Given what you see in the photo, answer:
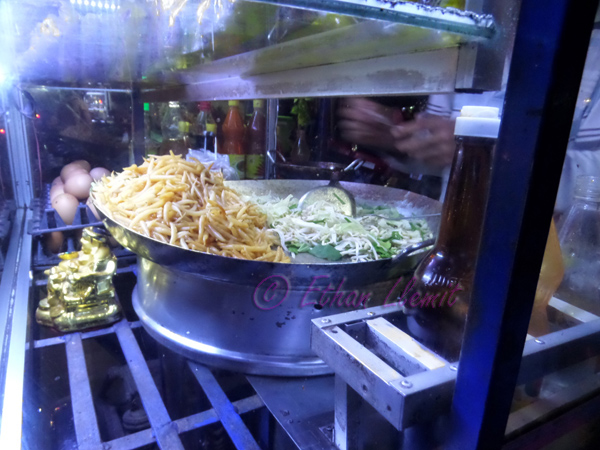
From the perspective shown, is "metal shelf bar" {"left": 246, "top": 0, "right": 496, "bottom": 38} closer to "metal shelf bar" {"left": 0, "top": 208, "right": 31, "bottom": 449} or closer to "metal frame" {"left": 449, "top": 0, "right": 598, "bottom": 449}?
"metal frame" {"left": 449, "top": 0, "right": 598, "bottom": 449}

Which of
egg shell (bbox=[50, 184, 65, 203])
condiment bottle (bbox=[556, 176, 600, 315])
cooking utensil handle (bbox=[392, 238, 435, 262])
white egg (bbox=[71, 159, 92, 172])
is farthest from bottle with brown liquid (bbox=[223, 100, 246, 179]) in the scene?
condiment bottle (bbox=[556, 176, 600, 315])

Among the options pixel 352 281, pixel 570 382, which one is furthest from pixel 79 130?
pixel 570 382

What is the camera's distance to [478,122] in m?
0.46

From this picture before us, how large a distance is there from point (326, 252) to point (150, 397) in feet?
1.96

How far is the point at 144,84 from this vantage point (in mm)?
2061

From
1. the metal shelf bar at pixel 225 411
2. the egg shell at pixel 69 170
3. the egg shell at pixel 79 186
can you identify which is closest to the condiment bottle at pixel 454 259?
the metal shelf bar at pixel 225 411

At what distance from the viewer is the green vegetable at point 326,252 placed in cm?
110

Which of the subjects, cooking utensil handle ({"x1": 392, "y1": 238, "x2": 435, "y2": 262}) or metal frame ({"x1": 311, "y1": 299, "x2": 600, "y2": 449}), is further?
cooking utensil handle ({"x1": 392, "y1": 238, "x2": 435, "y2": 262})

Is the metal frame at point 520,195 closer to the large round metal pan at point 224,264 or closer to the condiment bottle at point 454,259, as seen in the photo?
the condiment bottle at point 454,259

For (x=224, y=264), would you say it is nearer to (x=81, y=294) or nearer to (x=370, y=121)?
(x=81, y=294)

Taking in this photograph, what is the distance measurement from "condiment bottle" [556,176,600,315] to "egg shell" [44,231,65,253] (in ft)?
6.25

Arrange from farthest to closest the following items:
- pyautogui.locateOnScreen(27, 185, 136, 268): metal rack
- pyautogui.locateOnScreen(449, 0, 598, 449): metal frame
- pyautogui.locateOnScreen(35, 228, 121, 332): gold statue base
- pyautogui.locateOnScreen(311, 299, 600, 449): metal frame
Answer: pyautogui.locateOnScreen(27, 185, 136, 268): metal rack, pyautogui.locateOnScreen(35, 228, 121, 332): gold statue base, pyautogui.locateOnScreen(311, 299, 600, 449): metal frame, pyautogui.locateOnScreen(449, 0, 598, 449): metal frame

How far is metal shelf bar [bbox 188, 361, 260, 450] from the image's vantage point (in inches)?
30.5

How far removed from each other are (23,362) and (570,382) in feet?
3.89
